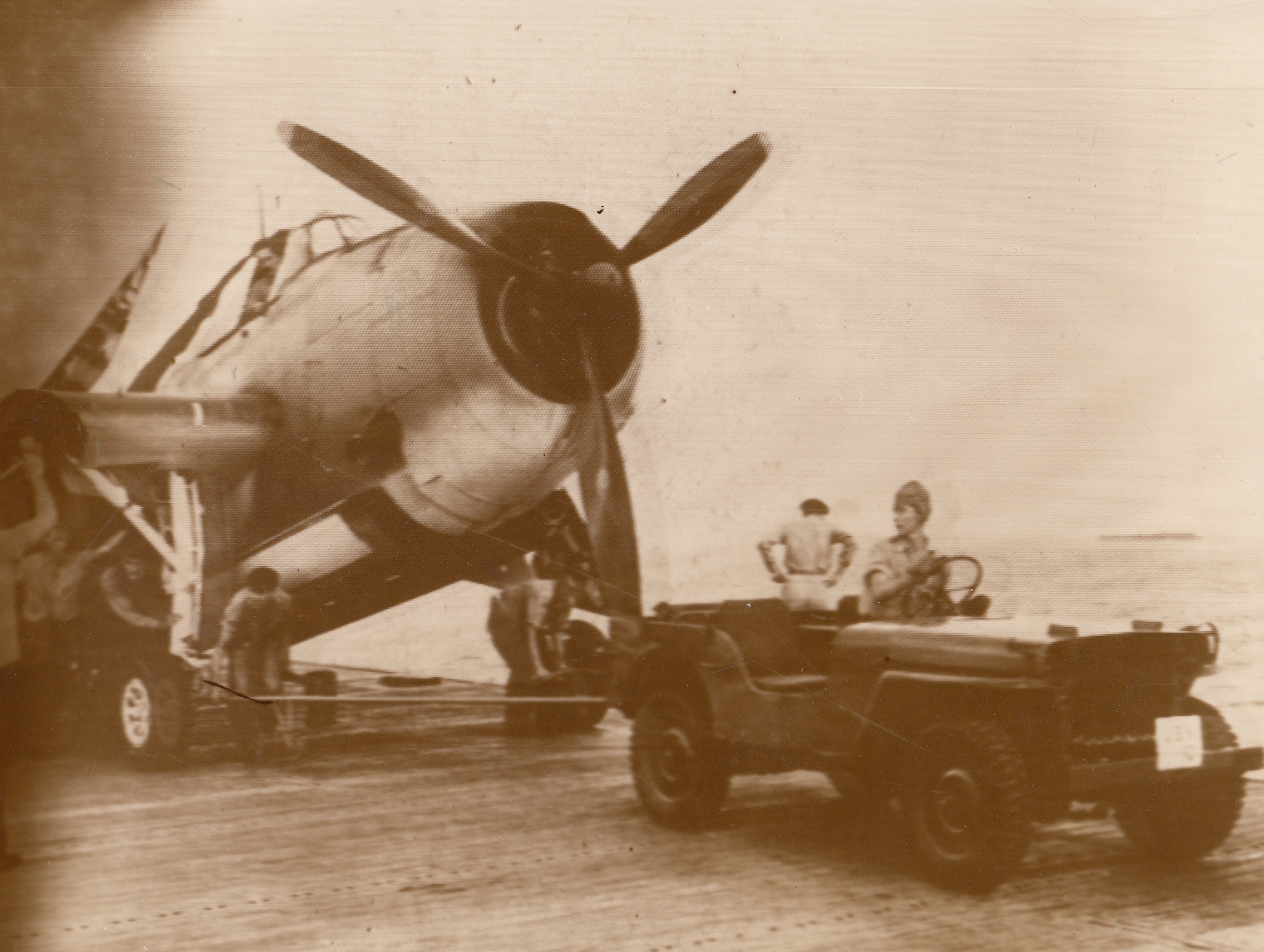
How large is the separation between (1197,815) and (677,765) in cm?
168

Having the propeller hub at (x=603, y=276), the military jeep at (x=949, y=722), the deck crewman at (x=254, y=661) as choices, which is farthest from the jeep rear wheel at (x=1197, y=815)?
the deck crewman at (x=254, y=661)

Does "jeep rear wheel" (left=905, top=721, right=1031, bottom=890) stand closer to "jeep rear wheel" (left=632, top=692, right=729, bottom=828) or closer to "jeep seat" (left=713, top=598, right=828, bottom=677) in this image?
"jeep seat" (left=713, top=598, right=828, bottom=677)

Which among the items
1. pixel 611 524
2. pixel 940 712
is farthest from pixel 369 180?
pixel 940 712

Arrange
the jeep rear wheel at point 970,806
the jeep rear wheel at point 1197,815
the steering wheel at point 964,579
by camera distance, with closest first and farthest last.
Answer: the jeep rear wheel at point 970,806, the jeep rear wheel at point 1197,815, the steering wheel at point 964,579

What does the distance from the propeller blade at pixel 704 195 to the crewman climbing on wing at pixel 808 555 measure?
39.0 inches

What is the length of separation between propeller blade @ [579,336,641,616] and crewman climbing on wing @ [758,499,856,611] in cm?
44

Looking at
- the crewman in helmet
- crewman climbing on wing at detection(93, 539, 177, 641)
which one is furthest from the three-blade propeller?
crewman climbing on wing at detection(93, 539, 177, 641)

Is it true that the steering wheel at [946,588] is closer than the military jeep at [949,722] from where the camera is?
No

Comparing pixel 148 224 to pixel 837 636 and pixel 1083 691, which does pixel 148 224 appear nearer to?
pixel 837 636

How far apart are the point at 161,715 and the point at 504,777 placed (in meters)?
1.13

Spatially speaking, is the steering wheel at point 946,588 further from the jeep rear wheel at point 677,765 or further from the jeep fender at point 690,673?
the jeep rear wheel at point 677,765

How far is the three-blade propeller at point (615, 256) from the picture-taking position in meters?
3.23

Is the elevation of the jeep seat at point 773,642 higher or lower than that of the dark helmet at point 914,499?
lower

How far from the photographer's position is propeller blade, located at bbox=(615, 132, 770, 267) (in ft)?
10.7
